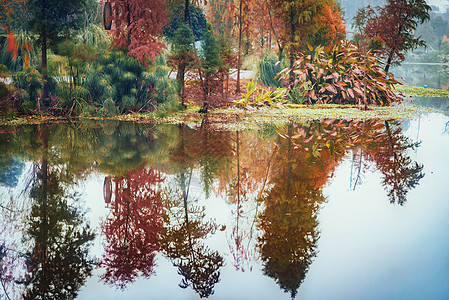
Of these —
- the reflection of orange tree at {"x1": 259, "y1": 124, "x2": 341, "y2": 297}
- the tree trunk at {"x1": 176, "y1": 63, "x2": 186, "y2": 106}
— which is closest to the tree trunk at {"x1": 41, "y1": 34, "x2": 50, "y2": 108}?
the tree trunk at {"x1": 176, "y1": 63, "x2": 186, "y2": 106}

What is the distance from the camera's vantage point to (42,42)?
38.5ft

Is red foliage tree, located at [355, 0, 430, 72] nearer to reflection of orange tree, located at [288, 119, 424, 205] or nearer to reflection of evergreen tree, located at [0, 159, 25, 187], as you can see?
reflection of orange tree, located at [288, 119, 424, 205]

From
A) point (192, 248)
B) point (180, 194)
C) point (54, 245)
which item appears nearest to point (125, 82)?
point (180, 194)

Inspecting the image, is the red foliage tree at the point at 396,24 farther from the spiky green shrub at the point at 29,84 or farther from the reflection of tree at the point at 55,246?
the reflection of tree at the point at 55,246

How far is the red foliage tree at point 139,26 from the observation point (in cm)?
1188

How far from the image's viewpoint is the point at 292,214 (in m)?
4.64

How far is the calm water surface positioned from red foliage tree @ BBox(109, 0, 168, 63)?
4078 mm

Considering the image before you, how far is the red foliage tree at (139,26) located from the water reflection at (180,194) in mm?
2526

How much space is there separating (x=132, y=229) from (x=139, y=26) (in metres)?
8.58

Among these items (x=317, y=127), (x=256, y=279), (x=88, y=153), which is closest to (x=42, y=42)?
(x=88, y=153)

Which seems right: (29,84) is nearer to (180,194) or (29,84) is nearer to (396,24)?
(180,194)

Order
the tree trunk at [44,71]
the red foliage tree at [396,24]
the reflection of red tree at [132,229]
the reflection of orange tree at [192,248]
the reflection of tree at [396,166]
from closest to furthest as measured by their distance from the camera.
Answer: the reflection of orange tree at [192,248]
the reflection of red tree at [132,229]
the reflection of tree at [396,166]
the tree trunk at [44,71]
the red foliage tree at [396,24]

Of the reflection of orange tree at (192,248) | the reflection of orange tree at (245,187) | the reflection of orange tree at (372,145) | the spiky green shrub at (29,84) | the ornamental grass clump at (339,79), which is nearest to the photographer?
the reflection of orange tree at (192,248)

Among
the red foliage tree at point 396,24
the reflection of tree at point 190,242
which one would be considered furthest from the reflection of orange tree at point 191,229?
the red foliage tree at point 396,24
